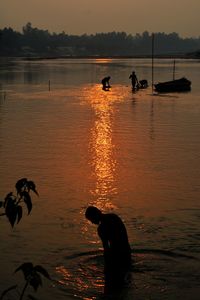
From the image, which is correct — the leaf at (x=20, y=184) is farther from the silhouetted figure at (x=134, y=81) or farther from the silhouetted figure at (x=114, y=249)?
the silhouetted figure at (x=134, y=81)

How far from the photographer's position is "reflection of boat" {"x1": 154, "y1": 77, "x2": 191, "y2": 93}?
39.8 metres

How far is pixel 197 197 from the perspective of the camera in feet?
37.5

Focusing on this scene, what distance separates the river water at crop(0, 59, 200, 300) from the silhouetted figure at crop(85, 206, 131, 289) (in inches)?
5.7

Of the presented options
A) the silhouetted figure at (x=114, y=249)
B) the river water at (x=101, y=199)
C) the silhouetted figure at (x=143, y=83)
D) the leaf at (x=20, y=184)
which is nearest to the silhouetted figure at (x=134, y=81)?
the silhouetted figure at (x=143, y=83)

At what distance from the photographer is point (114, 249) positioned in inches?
293

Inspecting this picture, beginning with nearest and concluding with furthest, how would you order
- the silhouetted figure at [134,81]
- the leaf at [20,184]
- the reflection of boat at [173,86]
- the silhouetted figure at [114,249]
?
1. the leaf at [20,184]
2. the silhouetted figure at [114,249]
3. the reflection of boat at [173,86]
4. the silhouetted figure at [134,81]

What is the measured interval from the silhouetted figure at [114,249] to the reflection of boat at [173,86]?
3237 centimetres

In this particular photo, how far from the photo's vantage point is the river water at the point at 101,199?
307 inches

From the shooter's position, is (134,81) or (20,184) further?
(134,81)

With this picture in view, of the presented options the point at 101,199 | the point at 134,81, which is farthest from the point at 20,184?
the point at 134,81

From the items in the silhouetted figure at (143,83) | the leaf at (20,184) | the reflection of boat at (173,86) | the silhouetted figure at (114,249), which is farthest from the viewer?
the silhouetted figure at (143,83)

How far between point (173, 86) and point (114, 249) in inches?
1315

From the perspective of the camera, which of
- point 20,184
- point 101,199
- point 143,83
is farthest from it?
point 143,83

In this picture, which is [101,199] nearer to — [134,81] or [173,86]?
[173,86]
